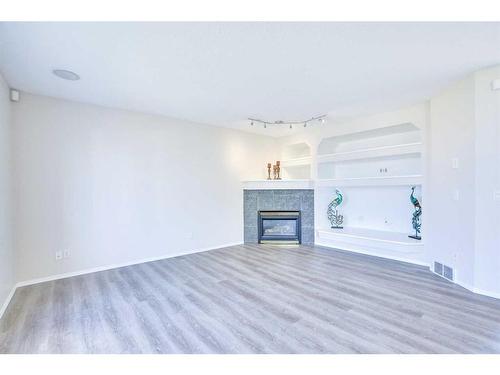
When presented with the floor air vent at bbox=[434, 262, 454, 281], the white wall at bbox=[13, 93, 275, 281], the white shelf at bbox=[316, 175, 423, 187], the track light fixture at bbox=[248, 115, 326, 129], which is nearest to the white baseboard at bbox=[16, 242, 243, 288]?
the white wall at bbox=[13, 93, 275, 281]

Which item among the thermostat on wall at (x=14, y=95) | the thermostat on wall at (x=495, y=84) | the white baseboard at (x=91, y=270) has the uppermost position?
the thermostat on wall at (x=14, y=95)

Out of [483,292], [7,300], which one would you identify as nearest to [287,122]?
[483,292]

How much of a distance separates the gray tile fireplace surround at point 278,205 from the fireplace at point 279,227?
0.11 meters

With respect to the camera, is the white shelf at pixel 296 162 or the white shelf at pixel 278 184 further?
the white shelf at pixel 296 162

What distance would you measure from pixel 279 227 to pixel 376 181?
86.7 inches

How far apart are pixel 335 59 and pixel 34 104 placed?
12.3ft

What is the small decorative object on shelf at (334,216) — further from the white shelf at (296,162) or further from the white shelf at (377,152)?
the white shelf at (296,162)

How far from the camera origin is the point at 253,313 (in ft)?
7.61

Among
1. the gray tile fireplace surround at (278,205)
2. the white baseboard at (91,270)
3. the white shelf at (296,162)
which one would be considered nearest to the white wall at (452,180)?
the gray tile fireplace surround at (278,205)

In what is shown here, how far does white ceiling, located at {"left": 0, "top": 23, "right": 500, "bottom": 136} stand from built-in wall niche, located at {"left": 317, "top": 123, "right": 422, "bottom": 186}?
84 centimetres

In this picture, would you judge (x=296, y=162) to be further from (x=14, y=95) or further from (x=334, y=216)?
(x=14, y=95)

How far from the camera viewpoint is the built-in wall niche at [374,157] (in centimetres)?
414

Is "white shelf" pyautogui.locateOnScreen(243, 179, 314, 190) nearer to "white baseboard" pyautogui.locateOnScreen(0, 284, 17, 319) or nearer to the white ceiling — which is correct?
the white ceiling
